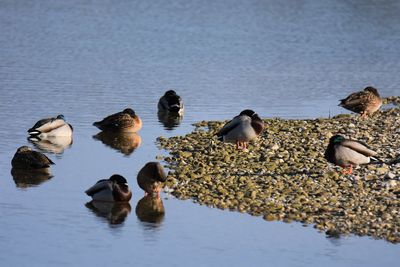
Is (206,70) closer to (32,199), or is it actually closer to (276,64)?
(276,64)

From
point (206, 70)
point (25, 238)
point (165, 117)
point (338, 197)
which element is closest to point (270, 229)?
point (338, 197)

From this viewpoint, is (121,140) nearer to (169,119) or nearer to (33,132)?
(33,132)

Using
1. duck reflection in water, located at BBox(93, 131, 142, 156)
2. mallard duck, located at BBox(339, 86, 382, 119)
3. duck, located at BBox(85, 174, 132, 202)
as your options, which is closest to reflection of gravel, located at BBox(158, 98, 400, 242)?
duck reflection in water, located at BBox(93, 131, 142, 156)

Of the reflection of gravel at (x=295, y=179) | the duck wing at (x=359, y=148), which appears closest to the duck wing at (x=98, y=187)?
the reflection of gravel at (x=295, y=179)

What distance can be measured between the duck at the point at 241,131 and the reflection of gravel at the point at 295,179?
217mm

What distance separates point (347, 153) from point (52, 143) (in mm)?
6529

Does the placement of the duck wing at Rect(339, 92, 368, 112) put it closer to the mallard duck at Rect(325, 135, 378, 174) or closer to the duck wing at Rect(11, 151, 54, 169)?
the mallard duck at Rect(325, 135, 378, 174)

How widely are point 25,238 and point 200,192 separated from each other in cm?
314

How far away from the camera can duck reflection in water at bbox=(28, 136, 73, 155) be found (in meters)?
20.1

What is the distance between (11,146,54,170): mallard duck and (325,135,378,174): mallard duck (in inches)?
189

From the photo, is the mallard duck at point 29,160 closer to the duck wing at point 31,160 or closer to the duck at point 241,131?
the duck wing at point 31,160

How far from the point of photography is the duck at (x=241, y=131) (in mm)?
18688

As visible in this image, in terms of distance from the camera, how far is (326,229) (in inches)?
560

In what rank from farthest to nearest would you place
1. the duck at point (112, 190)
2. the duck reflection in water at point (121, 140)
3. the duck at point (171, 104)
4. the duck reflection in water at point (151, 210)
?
the duck at point (171, 104)
the duck reflection in water at point (121, 140)
the duck at point (112, 190)
the duck reflection in water at point (151, 210)
